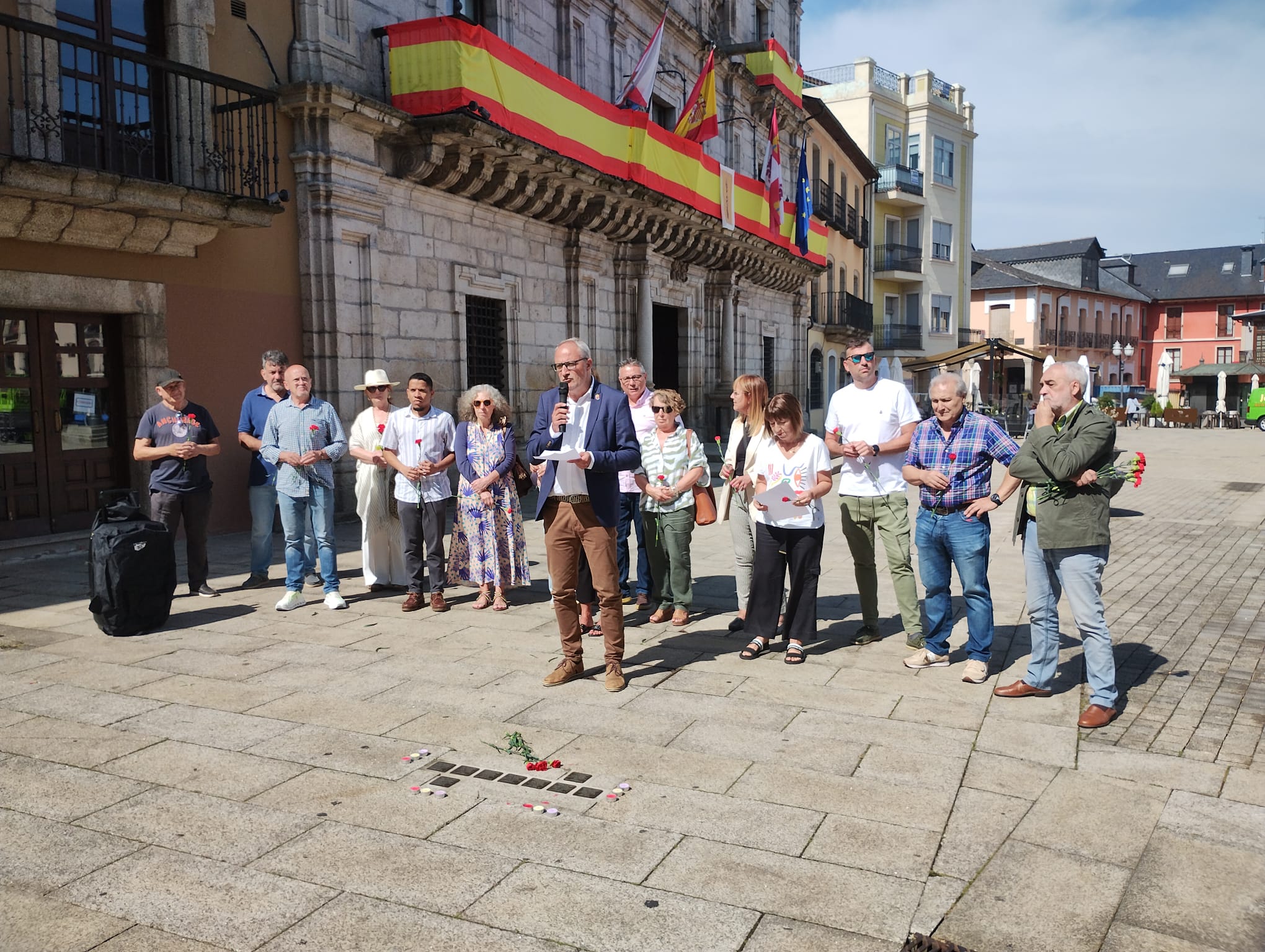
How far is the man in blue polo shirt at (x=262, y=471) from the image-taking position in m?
7.72

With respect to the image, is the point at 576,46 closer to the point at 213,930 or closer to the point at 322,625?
the point at 322,625

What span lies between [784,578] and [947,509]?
1091mm

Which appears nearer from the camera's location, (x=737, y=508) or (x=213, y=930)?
(x=213, y=930)

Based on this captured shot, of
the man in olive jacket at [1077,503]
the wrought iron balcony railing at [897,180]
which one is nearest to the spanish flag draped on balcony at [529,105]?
the man in olive jacket at [1077,503]

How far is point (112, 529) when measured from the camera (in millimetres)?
6402

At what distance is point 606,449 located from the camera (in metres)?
5.39

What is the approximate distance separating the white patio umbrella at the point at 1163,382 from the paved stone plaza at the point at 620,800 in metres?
39.0

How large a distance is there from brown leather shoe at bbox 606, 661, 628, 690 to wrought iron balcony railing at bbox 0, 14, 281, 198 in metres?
6.24

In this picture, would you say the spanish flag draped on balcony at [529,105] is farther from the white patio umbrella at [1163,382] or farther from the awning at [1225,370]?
the awning at [1225,370]

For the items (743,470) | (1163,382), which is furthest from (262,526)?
(1163,382)

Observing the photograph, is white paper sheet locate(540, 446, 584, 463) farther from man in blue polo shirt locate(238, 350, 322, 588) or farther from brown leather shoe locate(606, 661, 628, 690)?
man in blue polo shirt locate(238, 350, 322, 588)

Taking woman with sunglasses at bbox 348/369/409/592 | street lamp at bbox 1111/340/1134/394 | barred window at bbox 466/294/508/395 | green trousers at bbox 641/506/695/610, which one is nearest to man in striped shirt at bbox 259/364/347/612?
woman with sunglasses at bbox 348/369/409/592

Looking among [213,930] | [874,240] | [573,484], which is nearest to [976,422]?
[573,484]

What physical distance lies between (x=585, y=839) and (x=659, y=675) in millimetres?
2056
